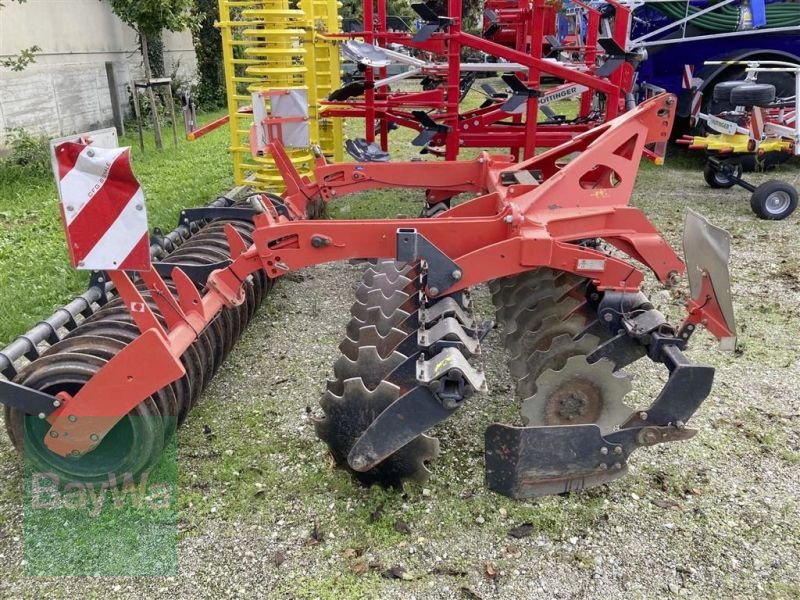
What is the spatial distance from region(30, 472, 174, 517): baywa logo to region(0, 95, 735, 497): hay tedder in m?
0.08

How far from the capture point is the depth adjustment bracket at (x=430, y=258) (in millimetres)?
2918

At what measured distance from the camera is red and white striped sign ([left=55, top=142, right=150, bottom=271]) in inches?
92.9

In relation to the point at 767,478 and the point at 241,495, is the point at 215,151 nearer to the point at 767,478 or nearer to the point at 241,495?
the point at 241,495

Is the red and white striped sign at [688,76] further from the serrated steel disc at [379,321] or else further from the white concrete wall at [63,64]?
the white concrete wall at [63,64]

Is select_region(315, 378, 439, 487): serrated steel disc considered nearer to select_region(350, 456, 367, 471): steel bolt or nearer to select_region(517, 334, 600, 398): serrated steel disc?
select_region(350, 456, 367, 471): steel bolt

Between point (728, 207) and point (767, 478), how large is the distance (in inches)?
213

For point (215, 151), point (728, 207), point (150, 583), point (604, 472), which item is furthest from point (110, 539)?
point (215, 151)

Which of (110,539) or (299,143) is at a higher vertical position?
(299,143)

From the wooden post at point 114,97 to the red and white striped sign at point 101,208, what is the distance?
11292mm

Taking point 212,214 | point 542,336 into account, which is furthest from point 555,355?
point 212,214

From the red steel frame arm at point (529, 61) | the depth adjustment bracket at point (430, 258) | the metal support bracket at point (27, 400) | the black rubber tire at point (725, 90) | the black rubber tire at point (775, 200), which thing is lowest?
the black rubber tire at point (775, 200)

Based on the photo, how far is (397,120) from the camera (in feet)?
22.1

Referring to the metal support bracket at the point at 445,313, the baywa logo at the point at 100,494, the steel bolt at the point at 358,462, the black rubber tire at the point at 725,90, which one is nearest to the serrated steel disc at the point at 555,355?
the metal support bracket at the point at 445,313

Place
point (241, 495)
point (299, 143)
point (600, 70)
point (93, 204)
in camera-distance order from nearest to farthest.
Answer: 1. point (93, 204)
2. point (241, 495)
3. point (299, 143)
4. point (600, 70)
